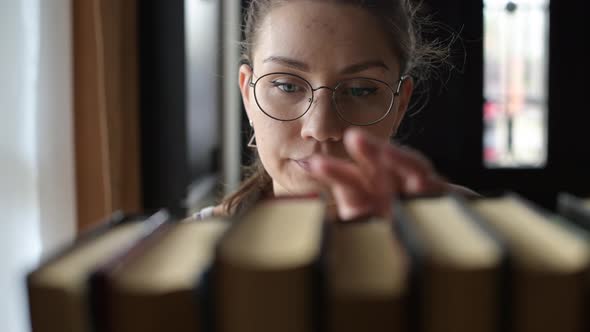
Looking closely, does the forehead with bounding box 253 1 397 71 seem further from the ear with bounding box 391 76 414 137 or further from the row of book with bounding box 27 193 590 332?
the row of book with bounding box 27 193 590 332

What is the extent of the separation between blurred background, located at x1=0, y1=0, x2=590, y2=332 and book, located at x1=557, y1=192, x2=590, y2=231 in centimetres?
25

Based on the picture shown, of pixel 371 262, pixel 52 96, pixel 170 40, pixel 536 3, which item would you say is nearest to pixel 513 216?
pixel 371 262

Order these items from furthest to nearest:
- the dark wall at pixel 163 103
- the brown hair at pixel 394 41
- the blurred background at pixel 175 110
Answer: the dark wall at pixel 163 103 < the blurred background at pixel 175 110 < the brown hair at pixel 394 41

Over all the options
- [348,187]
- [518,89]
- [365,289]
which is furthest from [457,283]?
[518,89]

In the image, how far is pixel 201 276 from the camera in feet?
0.71

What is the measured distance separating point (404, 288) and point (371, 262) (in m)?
0.03

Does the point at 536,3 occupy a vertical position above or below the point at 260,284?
above

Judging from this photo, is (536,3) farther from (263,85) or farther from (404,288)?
(404,288)

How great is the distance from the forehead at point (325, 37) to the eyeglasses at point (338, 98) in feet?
0.08

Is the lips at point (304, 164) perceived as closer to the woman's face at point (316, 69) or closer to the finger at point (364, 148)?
the woman's face at point (316, 69)

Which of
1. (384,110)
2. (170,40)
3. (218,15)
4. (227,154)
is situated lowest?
(227,154)

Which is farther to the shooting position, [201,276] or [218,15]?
[218,15]

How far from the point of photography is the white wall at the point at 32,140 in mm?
736

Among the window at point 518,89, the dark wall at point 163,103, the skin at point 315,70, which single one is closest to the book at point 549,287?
the skin at point 315,70
